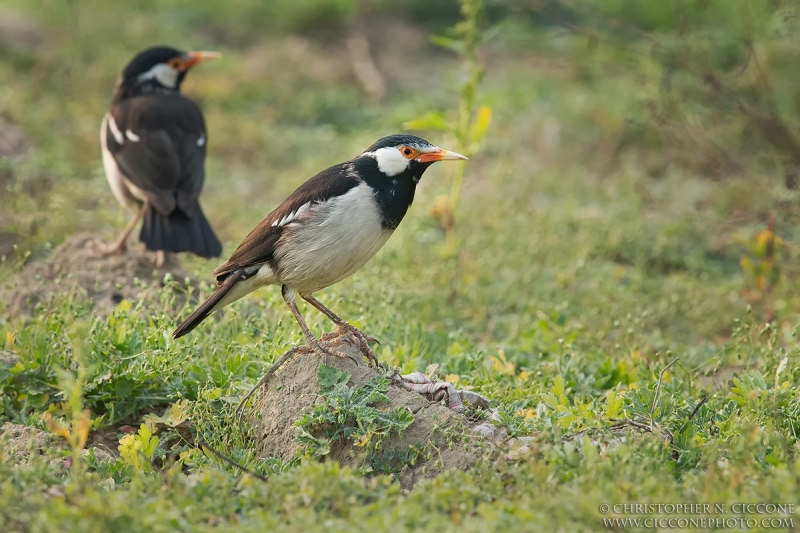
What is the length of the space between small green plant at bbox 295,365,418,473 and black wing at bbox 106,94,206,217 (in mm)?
2903

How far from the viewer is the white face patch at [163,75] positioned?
8.42m

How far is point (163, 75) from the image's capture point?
27.9ft

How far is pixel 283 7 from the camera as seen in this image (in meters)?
14.2

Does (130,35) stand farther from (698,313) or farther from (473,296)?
(698,313)

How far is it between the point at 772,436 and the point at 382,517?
1.81 m

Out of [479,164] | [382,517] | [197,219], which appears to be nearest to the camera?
[382,517]

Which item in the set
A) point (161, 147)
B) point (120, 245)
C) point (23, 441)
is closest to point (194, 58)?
point (161, 147)

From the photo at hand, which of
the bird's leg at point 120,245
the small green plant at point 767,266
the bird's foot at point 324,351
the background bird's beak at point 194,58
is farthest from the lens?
the background bird's beak at point 194,58

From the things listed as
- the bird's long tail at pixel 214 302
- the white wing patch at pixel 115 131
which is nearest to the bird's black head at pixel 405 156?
the bird's long tail at pixel 214 302

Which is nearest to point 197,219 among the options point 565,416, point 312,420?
point 312,420

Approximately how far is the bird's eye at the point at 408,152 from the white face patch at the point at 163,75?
3820mm

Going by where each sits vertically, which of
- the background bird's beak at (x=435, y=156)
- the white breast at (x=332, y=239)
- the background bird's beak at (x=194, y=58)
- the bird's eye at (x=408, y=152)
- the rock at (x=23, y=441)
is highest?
the background bird's beak at (x=194, y=58)

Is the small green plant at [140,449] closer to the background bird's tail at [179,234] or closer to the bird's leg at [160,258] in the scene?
the background bird's tail at [179,234]

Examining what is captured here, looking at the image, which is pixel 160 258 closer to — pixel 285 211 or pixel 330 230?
pixel 285 211
